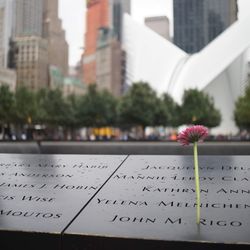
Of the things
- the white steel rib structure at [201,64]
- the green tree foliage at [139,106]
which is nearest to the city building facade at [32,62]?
the white steel rib structure at [201,64]

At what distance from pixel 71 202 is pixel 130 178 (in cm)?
98

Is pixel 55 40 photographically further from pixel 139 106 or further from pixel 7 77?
pixel 139 106

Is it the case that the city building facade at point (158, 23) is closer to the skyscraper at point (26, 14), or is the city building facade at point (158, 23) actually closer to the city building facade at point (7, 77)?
the skyscraper at point (26, 14)

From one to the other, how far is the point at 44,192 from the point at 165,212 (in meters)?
1.31

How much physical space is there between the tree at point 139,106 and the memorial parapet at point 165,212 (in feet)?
125

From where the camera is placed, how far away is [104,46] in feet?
462

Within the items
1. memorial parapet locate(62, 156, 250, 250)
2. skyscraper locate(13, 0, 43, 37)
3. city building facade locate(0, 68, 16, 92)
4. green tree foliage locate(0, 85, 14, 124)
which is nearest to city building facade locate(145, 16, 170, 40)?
skyscraper locate(13, 0, 43, 37)

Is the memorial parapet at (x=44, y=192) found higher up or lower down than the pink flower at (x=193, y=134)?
lower down

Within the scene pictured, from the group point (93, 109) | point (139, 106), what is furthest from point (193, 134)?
point (93, 109)

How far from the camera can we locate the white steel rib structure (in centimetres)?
6381

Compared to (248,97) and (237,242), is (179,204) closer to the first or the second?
(237,242)

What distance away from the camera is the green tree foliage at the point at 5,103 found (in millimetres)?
42875

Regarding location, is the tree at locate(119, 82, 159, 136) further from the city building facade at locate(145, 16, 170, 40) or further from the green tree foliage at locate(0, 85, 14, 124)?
the city building facade at locate(145, 16, 170, 40)

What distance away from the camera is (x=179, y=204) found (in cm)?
367
